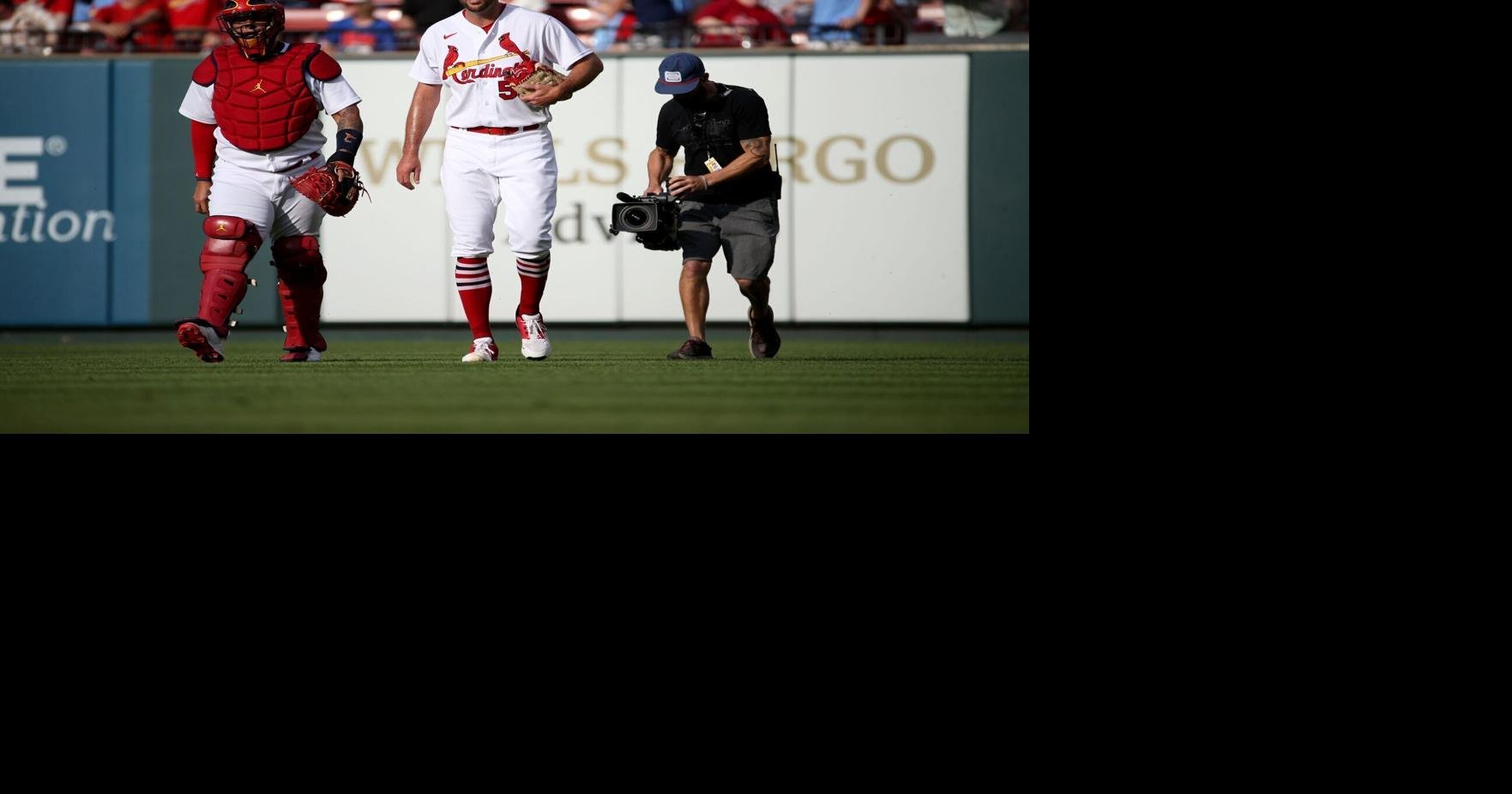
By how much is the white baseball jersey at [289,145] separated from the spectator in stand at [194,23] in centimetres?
199

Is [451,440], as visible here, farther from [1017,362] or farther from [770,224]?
Answer: [1017,362]

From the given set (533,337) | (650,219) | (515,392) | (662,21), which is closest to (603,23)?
(662,21)

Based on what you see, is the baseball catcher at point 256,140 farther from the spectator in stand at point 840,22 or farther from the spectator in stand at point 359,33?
A: the spectator in stand at point 840,22

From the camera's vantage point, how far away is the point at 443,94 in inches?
233

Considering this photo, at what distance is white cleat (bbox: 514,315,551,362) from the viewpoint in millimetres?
5086

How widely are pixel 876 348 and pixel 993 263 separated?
3.06ft

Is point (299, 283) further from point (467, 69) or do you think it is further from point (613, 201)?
point (613, 201)

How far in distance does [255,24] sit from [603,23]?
224 cm

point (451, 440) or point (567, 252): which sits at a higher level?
point (567, 252)

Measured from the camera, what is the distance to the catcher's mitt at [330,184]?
4.74 metres

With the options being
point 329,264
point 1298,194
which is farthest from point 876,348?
point 1298,194

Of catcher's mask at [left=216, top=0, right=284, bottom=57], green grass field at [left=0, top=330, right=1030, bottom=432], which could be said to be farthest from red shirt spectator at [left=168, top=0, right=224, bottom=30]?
catcher's mask at [left=216, top=0, right=284, bottom=57]

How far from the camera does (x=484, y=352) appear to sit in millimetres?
5059

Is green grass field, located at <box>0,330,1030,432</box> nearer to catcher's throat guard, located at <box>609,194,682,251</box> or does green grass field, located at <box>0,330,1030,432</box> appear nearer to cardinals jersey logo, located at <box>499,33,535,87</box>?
catcher's throat guard, located at <box>609,194,682,251</box>
